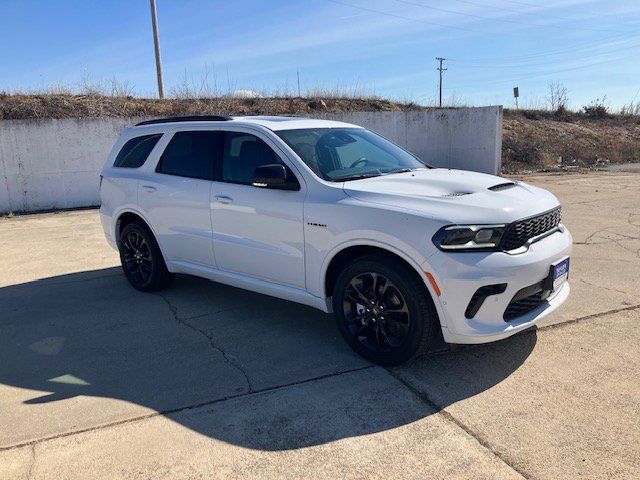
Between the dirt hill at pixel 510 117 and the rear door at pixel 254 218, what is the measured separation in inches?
487

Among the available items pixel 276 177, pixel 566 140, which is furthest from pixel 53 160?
A: pixel 566 140

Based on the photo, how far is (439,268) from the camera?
348 cm

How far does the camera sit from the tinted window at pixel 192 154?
16.9 feet

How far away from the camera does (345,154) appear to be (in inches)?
186

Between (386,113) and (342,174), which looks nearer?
(342,174)

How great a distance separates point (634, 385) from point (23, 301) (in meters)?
5.90

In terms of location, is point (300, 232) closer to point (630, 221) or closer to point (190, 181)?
point (190, 181)

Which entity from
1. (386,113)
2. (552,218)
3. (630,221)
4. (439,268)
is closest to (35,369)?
(439,268)

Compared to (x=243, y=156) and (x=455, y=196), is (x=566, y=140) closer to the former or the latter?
(x=243, y=156)

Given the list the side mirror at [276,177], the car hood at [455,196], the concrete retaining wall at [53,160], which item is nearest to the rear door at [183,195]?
the side mirror at [276,177]

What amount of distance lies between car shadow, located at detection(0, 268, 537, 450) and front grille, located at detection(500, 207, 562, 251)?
3.03ft

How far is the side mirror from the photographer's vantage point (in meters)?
4.21

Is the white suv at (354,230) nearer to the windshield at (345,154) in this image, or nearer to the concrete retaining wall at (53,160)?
the windshield at (345,154)

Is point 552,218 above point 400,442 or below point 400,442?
above
